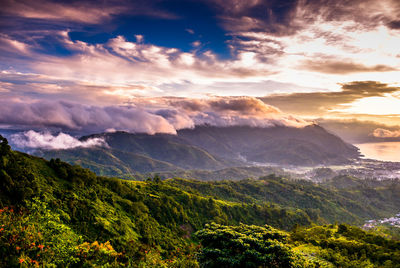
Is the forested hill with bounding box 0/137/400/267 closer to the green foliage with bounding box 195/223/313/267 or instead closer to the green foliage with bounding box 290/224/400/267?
the green foliage with bounding box 195/223/313/267

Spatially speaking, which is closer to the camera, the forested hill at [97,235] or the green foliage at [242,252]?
the forested hill at [97,235]

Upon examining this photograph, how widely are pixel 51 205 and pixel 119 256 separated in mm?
25445

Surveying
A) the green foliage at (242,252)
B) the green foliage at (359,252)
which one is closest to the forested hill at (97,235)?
the green foliage at (242,252)

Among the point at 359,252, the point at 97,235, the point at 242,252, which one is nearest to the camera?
the point at 242,252

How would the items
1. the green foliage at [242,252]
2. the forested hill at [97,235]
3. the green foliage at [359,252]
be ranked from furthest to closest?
the green foliage at [359,252] < the green foliage at [242,252] < the forested hill at [97,235]

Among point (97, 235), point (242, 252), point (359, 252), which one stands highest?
point (242, 252)

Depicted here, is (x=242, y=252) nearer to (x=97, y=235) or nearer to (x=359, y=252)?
(x=97, y=235)

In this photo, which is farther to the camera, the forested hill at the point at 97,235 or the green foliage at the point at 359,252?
the green foliage at the point at 359,252

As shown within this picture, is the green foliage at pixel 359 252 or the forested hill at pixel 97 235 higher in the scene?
the forested hill at pixel 97 235

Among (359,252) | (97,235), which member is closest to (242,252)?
(97,235)

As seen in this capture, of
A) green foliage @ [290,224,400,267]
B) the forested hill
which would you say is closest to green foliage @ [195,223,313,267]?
the forested hill

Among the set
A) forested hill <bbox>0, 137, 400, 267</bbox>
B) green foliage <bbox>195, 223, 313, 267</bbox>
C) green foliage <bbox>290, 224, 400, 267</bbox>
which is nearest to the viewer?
forested hill <bbox>0, 137, 400, 267</bbox>

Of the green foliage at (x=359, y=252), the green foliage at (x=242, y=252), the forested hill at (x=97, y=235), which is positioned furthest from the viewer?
the green foliage at (x=359, y=252)

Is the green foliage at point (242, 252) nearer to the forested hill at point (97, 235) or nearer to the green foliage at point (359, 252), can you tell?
the forested hill at point (97, 235)
